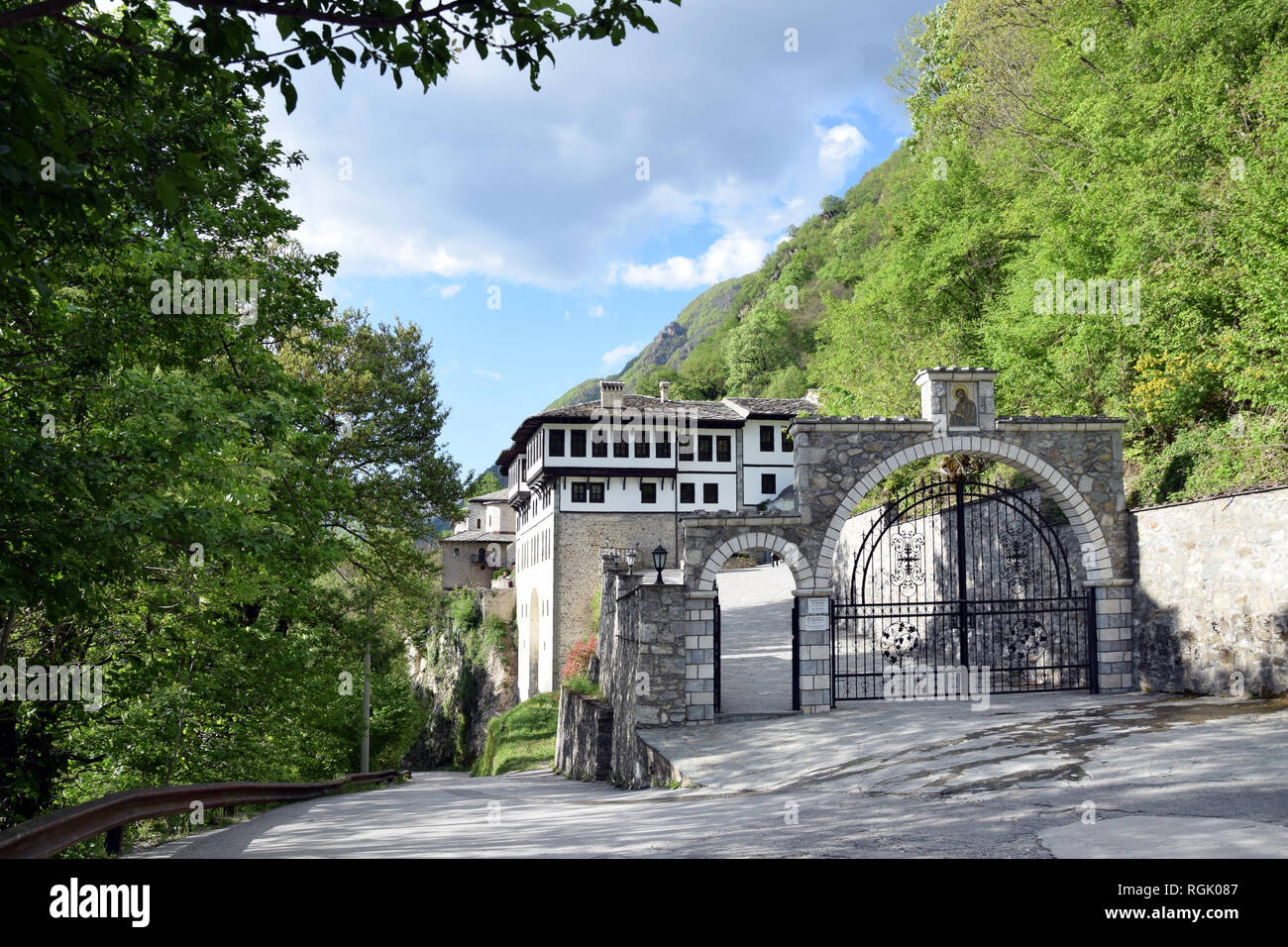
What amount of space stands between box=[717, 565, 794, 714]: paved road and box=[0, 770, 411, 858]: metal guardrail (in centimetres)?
960

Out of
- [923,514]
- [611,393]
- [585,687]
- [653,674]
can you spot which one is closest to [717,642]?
[653,674]

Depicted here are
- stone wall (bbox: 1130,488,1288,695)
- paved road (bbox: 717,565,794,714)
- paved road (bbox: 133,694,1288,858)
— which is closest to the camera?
paved road (bbox: 133,694,1288,858)

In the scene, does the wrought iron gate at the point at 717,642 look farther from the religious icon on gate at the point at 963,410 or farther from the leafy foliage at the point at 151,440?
the leafy foliage at the point at 151,440

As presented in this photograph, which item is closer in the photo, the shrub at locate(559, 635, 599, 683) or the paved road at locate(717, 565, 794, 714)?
the paved road at locate(717, 565, 794, 714)

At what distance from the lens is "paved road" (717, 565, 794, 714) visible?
17.1 meters

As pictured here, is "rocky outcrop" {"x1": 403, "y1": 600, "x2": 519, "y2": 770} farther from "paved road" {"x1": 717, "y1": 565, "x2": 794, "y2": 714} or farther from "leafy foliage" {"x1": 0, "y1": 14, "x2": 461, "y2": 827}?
"leafy foliage" {"x1": 0, "y1": 14, "x2": 461, "y2": 827}

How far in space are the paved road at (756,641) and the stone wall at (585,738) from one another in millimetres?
2865

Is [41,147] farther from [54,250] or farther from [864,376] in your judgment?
[864,376]

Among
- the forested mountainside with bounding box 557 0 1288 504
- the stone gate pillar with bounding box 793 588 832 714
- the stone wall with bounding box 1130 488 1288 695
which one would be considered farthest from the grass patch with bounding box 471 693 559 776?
the stone wall with bounding box 1130 488 1288 695

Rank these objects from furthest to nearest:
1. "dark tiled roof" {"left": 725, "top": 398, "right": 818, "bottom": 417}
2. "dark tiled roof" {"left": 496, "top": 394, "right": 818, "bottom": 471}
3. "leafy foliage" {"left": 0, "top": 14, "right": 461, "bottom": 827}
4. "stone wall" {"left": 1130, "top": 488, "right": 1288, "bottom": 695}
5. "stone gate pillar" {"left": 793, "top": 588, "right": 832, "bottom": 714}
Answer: "dark tiled roof" {"left": 725, "top": 398, "right": 818, "bottom": 417} → "dark tiled roof" {"left": 496, "top": 394, "right": 818, "bottom": 471} → "stone gate pillar" {"left": 793, "top": 588, "right": 832, "bottom": 714} → "stone wall" {"left": 1130, "top": 488, "right": 1288, "bottom": 695} → "leafy foliage" {"left": 0, "top": 14, "right": 461, "bottom": 827}

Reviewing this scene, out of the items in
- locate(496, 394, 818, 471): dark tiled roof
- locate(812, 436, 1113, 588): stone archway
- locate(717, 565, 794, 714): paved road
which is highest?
locate(496, 394, 818, 471): dark tiled roof

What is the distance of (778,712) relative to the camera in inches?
593

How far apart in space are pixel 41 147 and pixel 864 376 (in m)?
30.4

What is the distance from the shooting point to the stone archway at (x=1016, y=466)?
597 inches
